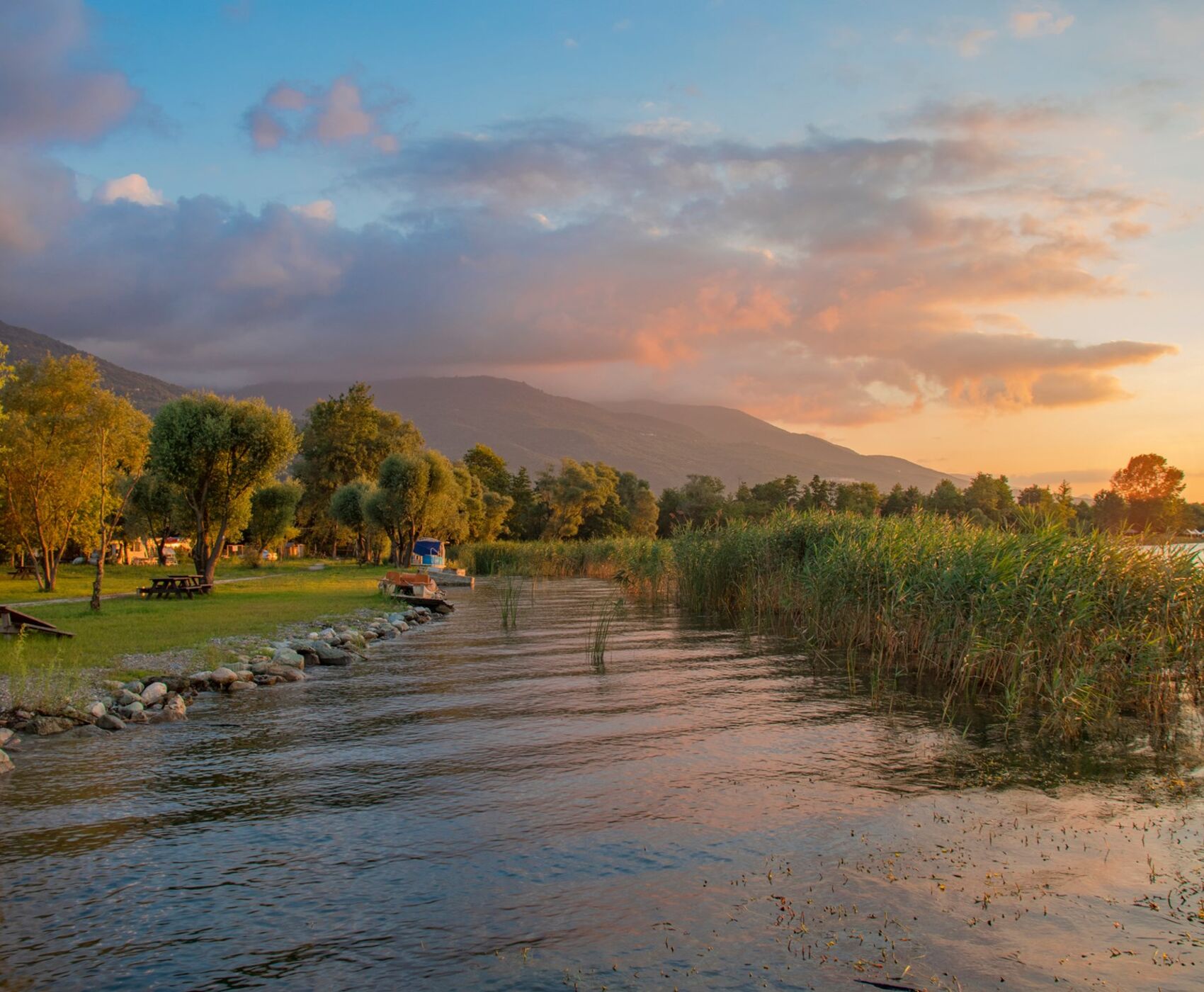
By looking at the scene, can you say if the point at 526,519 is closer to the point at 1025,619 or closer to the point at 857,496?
the point at 857,496

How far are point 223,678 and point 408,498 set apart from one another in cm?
5677

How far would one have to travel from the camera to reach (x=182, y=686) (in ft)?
58.6

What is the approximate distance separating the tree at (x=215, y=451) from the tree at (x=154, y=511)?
12.5 m

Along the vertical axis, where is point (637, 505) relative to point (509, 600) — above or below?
above

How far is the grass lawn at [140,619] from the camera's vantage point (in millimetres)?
17609

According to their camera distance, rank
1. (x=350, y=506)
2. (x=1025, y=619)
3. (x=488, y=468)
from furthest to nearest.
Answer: (x=488, y=468)
(x=350, y=506)
(x=1025, y=619)

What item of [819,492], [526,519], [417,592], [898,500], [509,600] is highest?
[819,492]

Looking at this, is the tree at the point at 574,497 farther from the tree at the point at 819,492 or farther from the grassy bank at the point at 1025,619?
the grassy bank at the point at 1025,619

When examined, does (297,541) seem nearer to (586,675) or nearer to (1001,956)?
(586,675)

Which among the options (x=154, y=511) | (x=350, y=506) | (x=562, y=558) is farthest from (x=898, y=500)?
(x=154, y=511)

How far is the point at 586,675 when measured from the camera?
2109cm

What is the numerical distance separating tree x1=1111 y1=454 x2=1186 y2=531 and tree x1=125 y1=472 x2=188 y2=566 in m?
83.1

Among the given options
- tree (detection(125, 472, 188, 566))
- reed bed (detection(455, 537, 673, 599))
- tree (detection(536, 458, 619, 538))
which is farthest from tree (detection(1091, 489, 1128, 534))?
tree (detection(125, 472, 188, 566))

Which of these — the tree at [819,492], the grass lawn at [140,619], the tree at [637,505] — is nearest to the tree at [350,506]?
the grass lawn at [140,619]
